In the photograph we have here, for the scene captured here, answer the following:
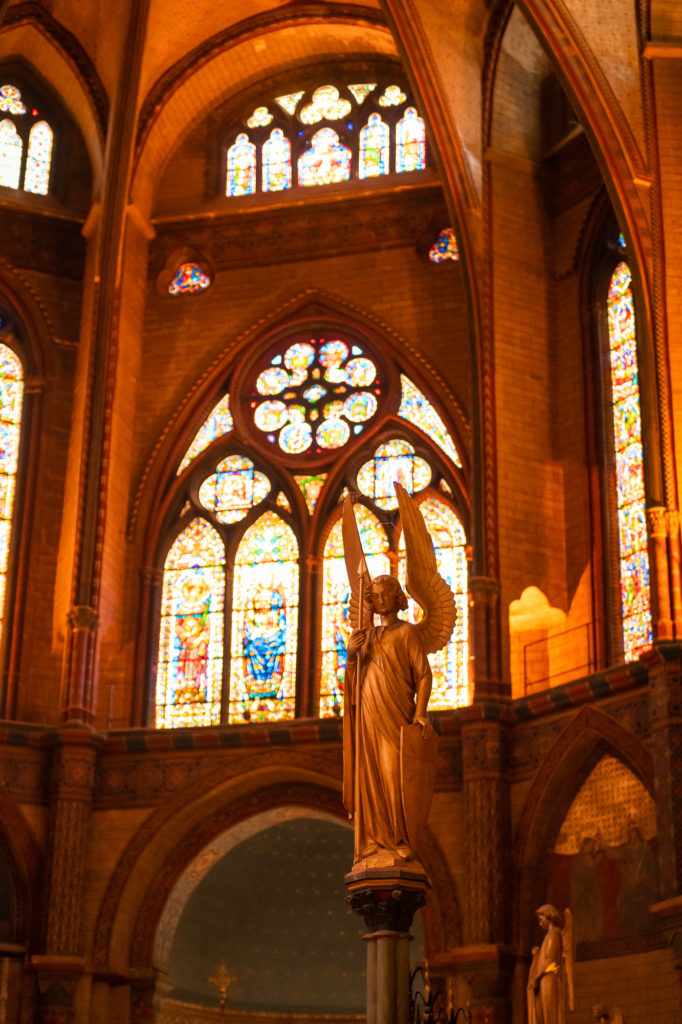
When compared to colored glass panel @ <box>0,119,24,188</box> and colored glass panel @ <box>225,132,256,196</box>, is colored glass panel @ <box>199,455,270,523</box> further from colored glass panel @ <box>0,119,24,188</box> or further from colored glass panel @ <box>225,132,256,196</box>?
colored glass panel @ <box>0,119,24,188</box>

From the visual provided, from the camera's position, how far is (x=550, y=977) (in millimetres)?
13891

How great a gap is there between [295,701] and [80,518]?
3.00m

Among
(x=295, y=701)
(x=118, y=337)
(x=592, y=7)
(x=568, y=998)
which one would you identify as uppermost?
(x=592, y=7)

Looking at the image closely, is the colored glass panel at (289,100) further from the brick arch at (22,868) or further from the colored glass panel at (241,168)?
the brick arch at (22,868)

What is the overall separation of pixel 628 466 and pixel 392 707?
8.55m

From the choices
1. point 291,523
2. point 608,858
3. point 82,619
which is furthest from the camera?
point 291,523

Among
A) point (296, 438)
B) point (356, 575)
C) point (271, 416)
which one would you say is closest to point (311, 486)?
point (296, 438)

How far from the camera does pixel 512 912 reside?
16547 millimetres

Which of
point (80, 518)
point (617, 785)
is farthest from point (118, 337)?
point (617, 785)

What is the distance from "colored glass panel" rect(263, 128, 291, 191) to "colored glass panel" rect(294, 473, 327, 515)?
3684 millimetres

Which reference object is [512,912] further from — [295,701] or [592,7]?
[592,7]

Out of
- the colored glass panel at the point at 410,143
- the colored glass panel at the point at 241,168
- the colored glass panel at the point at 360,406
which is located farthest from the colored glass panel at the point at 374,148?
the colored glass panel at the point at 360,406

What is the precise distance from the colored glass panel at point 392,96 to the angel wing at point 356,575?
11.2 m

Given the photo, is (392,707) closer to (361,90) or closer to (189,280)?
(189,280)
